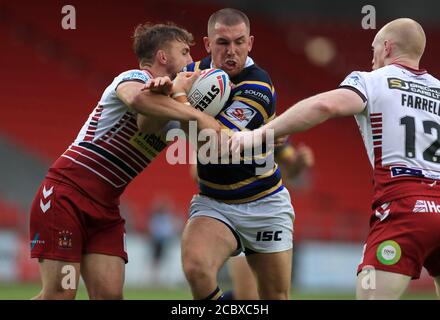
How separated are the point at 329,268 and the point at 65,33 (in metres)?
9.53

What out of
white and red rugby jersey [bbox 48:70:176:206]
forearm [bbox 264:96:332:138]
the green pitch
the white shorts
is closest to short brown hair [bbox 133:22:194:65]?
white and red rugby jersey [bbox 48:70:176:206]

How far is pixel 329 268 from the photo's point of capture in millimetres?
18750

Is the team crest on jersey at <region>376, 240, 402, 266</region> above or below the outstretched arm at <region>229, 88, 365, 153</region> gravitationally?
below

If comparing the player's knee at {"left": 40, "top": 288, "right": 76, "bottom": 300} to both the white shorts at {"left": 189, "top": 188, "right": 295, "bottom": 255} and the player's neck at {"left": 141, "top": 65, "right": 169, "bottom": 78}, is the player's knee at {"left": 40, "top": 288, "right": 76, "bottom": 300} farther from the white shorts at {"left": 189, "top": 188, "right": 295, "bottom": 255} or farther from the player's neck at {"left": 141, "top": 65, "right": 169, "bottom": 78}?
the player's neck at {"left": 141, "top": 65, "right": 169, "bottom": 78}

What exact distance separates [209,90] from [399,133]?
1473mm

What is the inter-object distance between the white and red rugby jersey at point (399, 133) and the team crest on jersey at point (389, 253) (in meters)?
0.35

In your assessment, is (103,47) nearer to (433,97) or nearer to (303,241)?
(303,241)

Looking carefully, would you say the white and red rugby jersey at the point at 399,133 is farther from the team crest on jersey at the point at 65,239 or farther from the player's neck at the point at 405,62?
the team crest on jersey at the point at 65,239

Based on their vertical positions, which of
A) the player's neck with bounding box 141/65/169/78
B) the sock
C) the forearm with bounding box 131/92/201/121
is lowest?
the sock

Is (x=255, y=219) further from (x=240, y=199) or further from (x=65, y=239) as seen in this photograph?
(x=65, y=239)

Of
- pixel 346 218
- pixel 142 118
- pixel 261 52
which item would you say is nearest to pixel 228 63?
pixel 142 118

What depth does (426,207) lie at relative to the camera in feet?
18.0

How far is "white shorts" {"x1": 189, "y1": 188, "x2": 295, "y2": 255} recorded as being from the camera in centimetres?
637

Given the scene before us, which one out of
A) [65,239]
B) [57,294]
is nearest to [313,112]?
[65,239]
